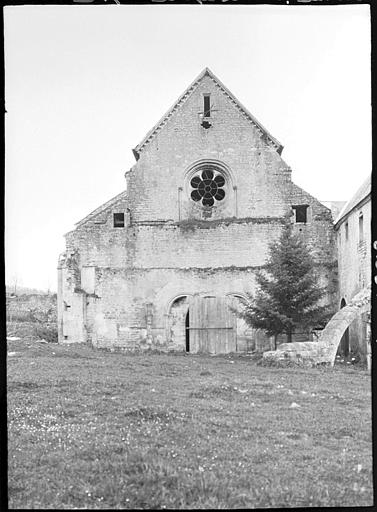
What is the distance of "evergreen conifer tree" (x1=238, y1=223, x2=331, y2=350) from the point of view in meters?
10.8

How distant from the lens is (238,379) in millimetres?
9656

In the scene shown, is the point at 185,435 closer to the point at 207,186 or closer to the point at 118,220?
the point at 207,186

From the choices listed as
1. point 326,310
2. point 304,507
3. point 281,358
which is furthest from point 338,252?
point 304,507

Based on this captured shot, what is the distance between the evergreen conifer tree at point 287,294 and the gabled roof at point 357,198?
1.10 metres

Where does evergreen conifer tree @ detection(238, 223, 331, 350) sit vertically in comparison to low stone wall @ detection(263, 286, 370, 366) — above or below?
above

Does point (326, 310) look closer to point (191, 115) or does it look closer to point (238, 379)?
point (238, 379)

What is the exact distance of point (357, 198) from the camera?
1038 cm

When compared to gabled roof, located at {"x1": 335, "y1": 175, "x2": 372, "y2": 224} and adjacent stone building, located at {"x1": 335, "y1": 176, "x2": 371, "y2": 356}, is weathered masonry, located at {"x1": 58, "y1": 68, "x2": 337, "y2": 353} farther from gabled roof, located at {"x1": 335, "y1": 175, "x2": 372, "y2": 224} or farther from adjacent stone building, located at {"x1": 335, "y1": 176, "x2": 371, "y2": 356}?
gabled roof, located at {"x1": 335, "y1": 175, "x2": 372, "y2": 224}

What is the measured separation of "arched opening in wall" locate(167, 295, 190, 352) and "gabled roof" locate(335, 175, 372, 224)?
367 cm

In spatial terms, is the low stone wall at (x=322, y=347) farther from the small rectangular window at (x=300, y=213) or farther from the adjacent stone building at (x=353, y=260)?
the small rectangular window at (x=300, y=213)

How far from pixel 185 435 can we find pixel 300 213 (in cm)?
589

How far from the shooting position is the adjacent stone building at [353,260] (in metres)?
10.2

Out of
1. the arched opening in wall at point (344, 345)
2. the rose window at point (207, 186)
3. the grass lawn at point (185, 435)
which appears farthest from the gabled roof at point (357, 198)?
the grass lawn at point (185, 435)

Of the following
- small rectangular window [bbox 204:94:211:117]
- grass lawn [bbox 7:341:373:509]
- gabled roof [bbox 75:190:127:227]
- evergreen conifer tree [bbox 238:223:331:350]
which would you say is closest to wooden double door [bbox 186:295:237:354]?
evergreen conifer tree [bbox 238:223:331:350]
